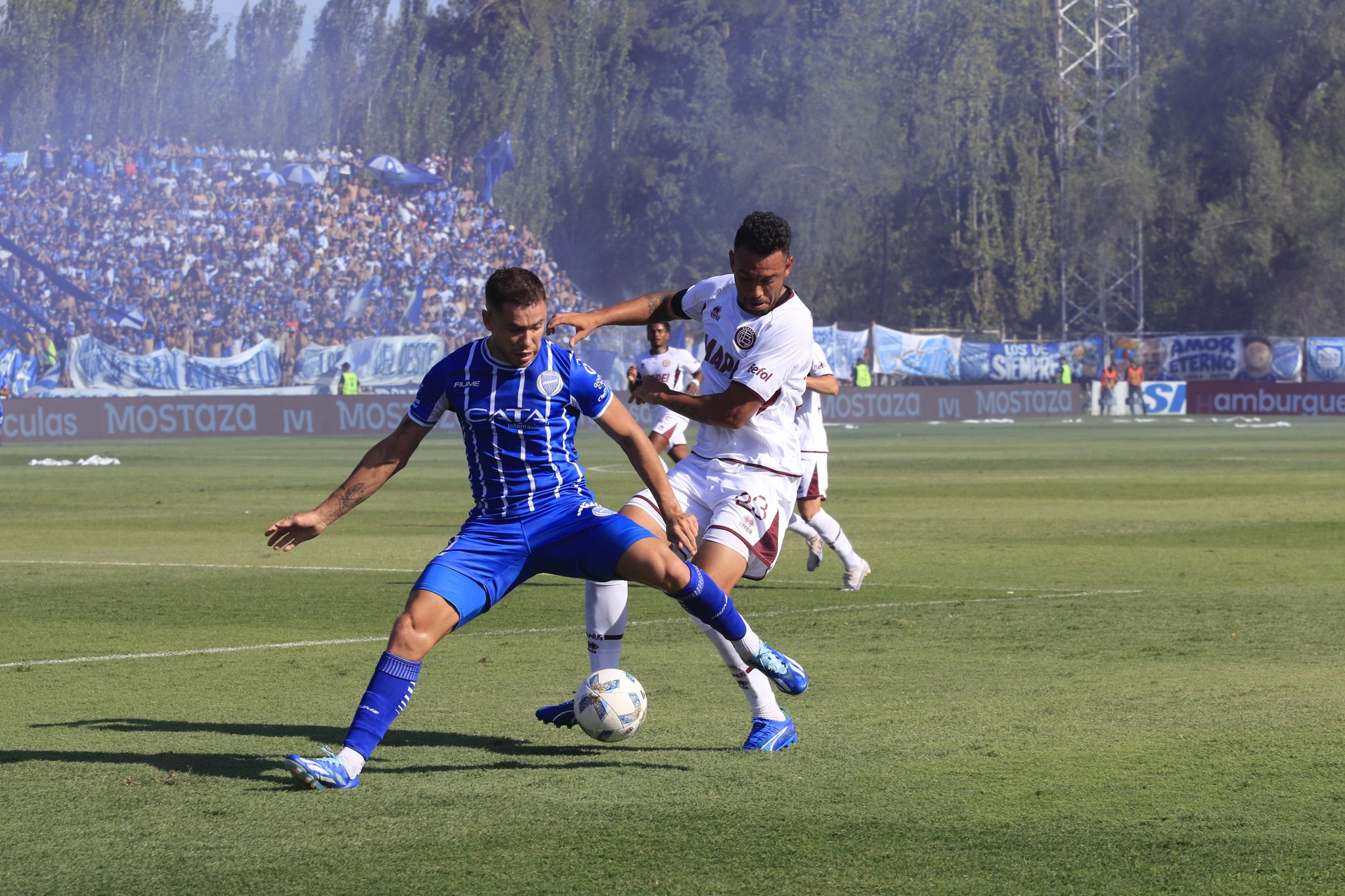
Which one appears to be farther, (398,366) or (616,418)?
(398,366)

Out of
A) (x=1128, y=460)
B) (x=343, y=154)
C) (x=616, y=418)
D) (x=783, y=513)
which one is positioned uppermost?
(x=343, y=154)

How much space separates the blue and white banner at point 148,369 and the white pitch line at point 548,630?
36030 mm

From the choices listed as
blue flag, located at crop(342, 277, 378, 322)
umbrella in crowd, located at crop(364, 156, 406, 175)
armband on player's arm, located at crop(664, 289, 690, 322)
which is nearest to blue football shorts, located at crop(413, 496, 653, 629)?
armband on player's arm, located at crop(664, 289, 690, 322)

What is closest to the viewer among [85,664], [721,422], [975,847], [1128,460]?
[975,847]

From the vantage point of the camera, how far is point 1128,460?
29375mm

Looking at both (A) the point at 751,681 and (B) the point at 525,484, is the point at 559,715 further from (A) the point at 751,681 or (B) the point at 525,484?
(B) the point at 525,484

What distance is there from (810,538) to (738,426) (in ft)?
21.5

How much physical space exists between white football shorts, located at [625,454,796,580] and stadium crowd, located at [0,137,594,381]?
40486 millimetres

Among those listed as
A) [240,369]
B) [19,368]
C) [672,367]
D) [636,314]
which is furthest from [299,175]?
[636,314]

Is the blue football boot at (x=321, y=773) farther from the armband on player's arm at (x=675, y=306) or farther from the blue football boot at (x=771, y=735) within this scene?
the armband on player's arm at (x=675, y=306)

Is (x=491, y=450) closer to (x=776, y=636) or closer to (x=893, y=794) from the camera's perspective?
(x=893, y=794)

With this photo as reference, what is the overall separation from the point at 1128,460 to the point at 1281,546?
14717 millimetres

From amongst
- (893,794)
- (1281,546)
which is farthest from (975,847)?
(1281,546)

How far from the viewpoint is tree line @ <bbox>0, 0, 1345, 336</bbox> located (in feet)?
204
